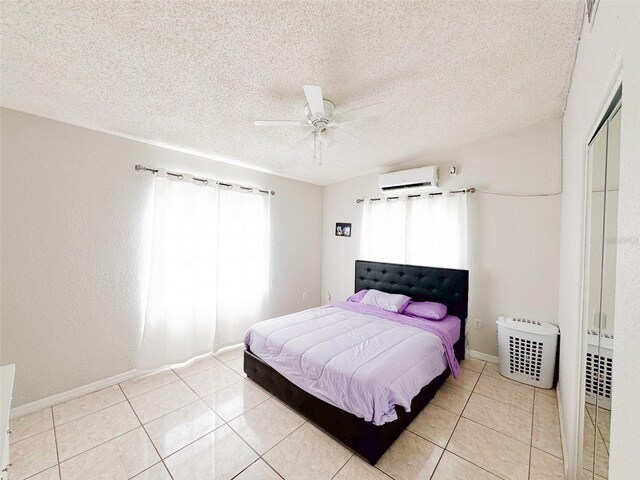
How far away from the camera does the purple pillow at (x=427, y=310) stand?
2654 mm

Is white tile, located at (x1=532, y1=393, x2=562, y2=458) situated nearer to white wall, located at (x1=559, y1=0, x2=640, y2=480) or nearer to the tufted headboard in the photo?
the tufted headboard

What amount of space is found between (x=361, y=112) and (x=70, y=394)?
337 cm

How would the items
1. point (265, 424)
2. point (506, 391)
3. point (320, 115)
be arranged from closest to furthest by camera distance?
point (320, 115) < point (265, 424) < point (506, 391)

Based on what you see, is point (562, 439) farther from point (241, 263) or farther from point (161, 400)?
point (241, 263)

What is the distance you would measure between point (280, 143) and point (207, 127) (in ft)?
2.39

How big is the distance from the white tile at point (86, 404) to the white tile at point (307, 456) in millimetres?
1584

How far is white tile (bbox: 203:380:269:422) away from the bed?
0.09 metres

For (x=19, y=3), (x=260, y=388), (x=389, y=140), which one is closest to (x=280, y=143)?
(x=389, y=140)

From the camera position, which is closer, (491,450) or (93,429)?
(491,450)

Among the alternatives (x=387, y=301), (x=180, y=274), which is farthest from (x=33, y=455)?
(x=387, y=301)

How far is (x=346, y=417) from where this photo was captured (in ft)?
5.43

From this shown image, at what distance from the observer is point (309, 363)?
6.06ft

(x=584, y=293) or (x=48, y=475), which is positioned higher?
(x=584, y=293)

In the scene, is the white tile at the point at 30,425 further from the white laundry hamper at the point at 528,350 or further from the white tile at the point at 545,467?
the white laundry hamper at the point at 528,350
